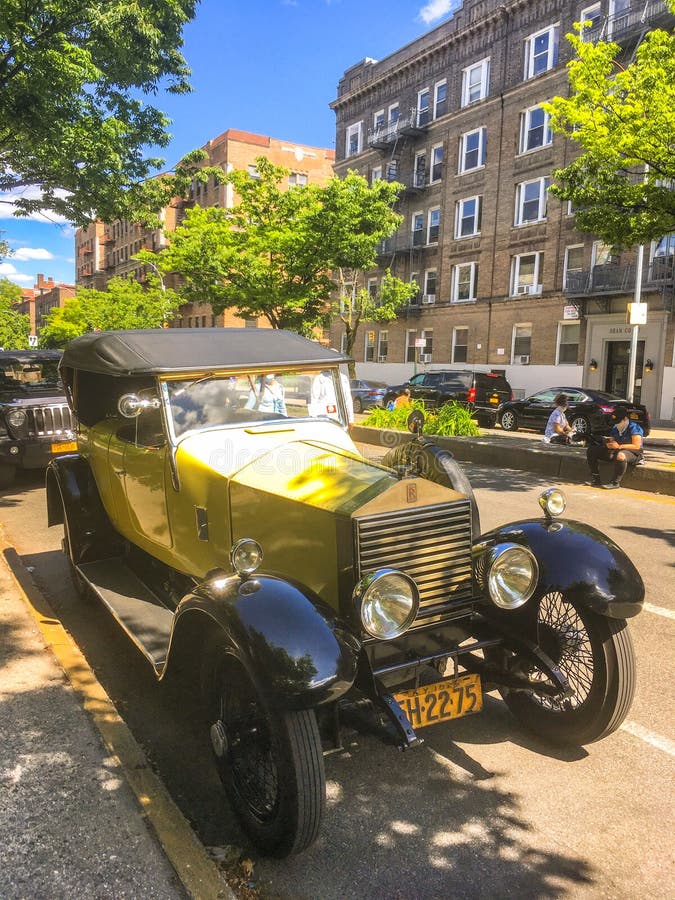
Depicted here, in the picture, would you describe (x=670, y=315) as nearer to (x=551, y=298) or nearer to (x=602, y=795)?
(x=551, y=298)

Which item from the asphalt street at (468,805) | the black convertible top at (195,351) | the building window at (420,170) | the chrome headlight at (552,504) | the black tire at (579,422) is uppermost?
the building window at (420,170)

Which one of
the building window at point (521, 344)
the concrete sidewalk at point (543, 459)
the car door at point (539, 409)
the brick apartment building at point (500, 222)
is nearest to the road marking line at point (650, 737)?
the concrete sidewalk at point (543, 459)

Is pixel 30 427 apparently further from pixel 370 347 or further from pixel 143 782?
pixel 370 347

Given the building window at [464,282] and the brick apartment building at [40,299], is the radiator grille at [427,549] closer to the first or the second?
the building window at [464,282]

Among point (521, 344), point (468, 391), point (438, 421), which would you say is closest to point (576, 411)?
point (468, 391)

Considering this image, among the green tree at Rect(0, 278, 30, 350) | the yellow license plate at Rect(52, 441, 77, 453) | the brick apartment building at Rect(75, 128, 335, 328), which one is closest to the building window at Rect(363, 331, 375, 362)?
the brick apartment building at Rect(75, 128, 335, 328)

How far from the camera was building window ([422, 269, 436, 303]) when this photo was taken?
113 feet

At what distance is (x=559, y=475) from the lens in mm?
11875

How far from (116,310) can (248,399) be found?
43.0 meters

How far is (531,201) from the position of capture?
96.1 feet

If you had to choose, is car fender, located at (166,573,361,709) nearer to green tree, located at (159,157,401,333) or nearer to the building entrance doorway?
green tree, located at (159,157,401,333)

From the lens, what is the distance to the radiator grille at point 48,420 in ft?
32.7

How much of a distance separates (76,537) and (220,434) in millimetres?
2044

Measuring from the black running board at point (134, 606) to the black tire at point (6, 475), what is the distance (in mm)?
5531
